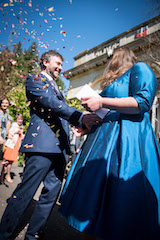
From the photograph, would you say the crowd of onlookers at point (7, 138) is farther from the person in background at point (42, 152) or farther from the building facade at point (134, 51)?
the building facade at point (134, 51)

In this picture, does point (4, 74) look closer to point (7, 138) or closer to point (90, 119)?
point (7, 138)

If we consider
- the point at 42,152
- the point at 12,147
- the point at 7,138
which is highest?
the point at 7,138

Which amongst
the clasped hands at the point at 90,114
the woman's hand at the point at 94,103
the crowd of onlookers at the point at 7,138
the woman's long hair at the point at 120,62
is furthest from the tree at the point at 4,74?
the woman's hand at the point at 94,103

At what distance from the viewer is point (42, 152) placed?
175 centimetres

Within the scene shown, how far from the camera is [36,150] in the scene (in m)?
1.74

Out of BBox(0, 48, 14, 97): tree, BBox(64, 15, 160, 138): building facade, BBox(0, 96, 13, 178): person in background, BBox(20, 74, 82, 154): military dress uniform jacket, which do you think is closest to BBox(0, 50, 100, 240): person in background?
BBox(20, 74, 82, 154): military dress uniform jacket

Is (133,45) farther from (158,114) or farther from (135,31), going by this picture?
(158,114)

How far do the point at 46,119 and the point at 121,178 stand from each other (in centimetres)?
122

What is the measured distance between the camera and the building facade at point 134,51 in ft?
24.3

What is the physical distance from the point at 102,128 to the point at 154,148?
0.45 meters

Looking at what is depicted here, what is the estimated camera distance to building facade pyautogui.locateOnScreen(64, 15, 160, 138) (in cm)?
741

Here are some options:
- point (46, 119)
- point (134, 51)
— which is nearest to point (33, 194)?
point (46, 119)

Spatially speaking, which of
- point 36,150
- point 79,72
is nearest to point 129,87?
point 36,150

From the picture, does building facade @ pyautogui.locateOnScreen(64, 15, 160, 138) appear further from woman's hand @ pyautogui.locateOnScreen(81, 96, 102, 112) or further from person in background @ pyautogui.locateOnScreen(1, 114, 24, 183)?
woman's hand @ pyautogui.locateOnScreen(81, 96, 102, 112)
